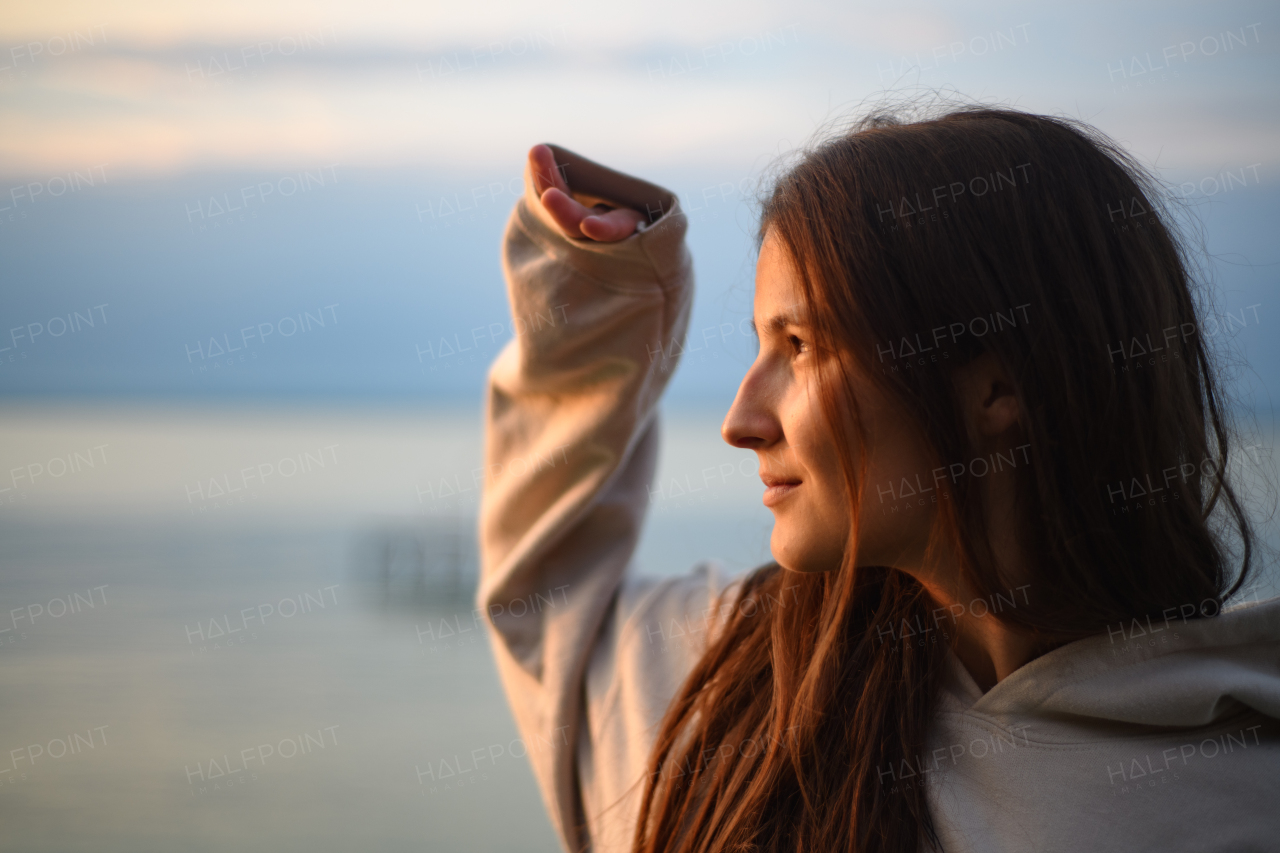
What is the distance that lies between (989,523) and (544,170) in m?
0.69

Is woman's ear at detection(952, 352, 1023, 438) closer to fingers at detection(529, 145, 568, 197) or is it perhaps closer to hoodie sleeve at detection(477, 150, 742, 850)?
hoodie sleeve at detection(477, 150, 742, 850)

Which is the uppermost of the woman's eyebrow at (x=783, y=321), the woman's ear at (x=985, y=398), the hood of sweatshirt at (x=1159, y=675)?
the woman's eyebrow at (x=783, y=321)

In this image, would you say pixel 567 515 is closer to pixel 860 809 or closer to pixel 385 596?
pixel 860 809

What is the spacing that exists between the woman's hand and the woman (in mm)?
242

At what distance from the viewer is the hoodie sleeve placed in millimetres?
1115

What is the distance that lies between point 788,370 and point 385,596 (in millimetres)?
3857

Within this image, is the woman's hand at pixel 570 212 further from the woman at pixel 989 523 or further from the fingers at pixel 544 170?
the woman at pixel 989 523

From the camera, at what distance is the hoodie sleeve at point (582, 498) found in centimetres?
112

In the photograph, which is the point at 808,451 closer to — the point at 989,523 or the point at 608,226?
the point at 989,523

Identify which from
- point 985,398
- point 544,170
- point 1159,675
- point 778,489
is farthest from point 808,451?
point 544,170

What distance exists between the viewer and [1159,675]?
2.68ft

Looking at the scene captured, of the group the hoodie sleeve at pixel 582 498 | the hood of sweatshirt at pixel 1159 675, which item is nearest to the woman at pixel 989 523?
the hood of sweatshirt at pixel 1159 675

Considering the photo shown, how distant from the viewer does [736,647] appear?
1.07m

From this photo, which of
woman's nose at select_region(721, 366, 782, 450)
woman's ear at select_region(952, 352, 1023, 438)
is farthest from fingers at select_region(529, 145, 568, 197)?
woman's ear at select_region(952, 352, 1023, 438)
